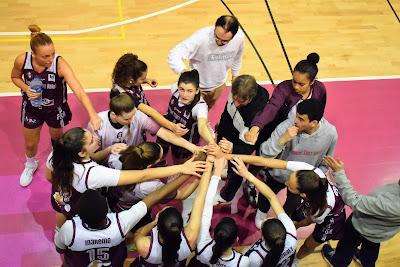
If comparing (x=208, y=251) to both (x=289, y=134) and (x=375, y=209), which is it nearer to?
(x=289, y=134)

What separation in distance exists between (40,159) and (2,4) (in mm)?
3267

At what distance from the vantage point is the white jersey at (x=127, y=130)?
13.2ft

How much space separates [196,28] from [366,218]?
14.5ft

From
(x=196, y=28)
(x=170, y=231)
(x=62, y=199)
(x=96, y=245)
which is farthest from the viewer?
(x=196, y=28)

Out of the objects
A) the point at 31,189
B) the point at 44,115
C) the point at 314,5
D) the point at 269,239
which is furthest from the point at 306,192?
the point at 314,5

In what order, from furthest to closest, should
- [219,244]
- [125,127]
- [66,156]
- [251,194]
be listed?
[251,194] < [125,127] < [66,156] < [219,244]

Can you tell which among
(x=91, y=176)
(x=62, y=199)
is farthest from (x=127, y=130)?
(x=62, y=199)

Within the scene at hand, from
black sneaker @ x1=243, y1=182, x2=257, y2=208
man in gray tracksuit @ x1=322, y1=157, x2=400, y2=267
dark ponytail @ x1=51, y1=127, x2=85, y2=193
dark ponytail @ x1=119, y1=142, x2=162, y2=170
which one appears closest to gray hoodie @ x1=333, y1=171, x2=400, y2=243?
man in gray tracksuit @ x1=322, y1=157, x2=400, y2=267

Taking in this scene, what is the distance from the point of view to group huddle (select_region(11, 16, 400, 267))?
128 inches

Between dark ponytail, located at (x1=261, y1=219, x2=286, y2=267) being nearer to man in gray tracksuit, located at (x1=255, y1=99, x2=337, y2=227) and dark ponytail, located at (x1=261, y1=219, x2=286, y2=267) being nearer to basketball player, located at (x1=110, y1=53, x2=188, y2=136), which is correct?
man in gray tracksuit, located at (x1=255, y1=99, x2=337, y2=227)

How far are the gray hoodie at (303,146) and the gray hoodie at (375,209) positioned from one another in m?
0.26

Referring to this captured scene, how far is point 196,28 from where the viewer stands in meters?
7.22

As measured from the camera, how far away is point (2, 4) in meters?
7.19

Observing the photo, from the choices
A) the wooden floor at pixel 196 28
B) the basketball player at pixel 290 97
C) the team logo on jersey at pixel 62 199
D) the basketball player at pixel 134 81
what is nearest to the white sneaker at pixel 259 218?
the basketball player at pixel 290 97
